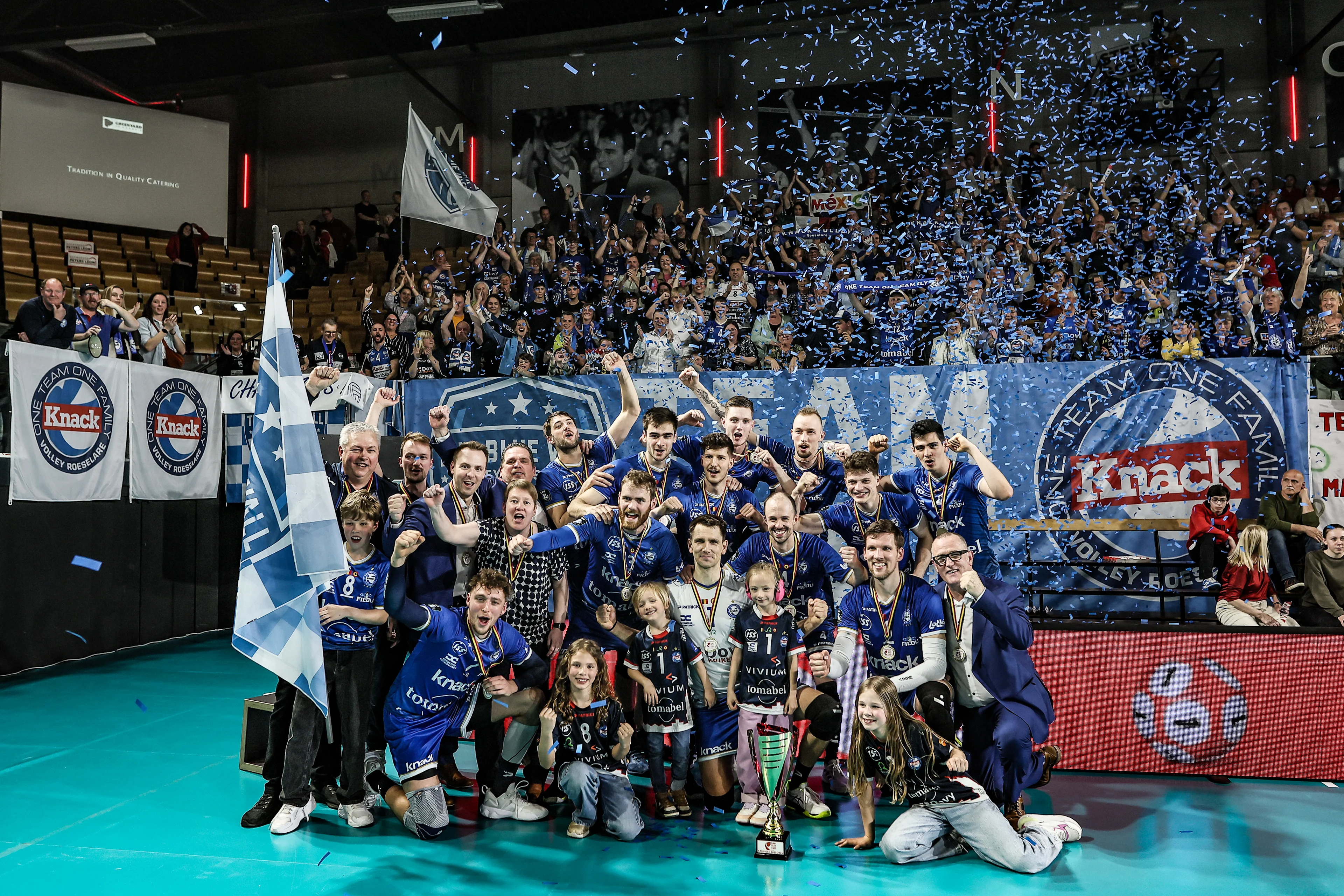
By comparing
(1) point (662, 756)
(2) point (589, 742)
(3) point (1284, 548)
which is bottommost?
(1) point (662, 756)

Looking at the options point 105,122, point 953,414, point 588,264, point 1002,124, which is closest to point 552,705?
point 953,414

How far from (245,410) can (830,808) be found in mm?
8612

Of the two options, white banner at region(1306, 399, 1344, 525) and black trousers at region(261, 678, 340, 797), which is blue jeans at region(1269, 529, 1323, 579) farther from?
black trousers at region(261, 678, 340, 797)

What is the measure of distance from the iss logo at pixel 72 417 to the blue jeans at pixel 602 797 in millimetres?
6711

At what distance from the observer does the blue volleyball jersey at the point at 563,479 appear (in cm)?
591

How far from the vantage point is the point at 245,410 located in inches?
425

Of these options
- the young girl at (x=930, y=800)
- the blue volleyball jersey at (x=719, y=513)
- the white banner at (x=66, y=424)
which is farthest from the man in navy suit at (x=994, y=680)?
the white banner at (x=66, y=424)

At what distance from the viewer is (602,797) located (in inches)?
185

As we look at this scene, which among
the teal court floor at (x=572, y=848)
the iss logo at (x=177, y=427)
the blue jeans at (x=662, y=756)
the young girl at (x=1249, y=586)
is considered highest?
the iss logo at (x=177, y=427)

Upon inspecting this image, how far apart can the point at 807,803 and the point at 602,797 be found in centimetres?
114

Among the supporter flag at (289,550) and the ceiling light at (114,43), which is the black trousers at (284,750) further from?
the ceiling light at (114,43)

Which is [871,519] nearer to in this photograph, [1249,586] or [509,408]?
[1249,586]

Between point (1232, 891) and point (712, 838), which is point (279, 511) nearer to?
point (712, 838)

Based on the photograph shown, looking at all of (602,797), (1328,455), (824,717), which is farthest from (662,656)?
(1328,455)
